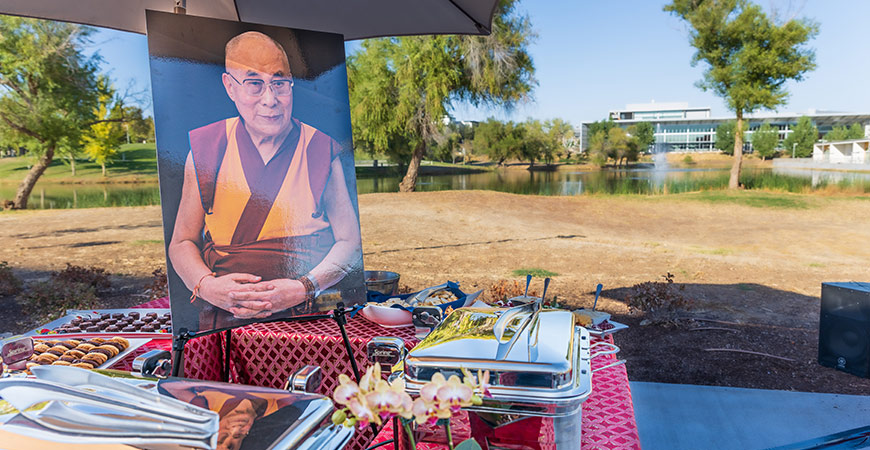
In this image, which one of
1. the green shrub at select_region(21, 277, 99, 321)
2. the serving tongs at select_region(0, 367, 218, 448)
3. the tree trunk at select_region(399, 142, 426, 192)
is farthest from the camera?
the tree trunk at select_region(399, 142, 426, 192)

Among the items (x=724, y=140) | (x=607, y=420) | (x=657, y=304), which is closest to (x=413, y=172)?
(x=657, y=304)

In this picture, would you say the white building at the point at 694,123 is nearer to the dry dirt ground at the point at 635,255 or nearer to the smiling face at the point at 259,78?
the dry dirt ground at the point at 635,255

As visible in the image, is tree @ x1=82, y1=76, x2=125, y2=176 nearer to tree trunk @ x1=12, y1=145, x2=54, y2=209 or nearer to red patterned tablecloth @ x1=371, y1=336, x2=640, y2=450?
tree trunk @ x1=12, y1=145, x2=54, y2=209

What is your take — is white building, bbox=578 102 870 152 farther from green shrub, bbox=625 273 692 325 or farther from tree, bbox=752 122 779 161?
green shrub, bbox=625 273 692 325

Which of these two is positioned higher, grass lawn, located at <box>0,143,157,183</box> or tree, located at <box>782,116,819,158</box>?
tree, located at <box>782,116,819,158</box>

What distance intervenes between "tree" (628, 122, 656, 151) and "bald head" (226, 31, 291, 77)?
186 feet

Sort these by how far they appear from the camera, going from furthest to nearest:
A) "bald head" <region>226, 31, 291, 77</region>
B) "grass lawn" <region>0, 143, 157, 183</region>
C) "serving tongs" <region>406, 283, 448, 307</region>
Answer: "grass lawn" <region>0, 143, 157, 183</region>, "serving tongs" <region>406, 283, 448, 307</region>, "bald head" <region>226, 31, 291, 77</region>

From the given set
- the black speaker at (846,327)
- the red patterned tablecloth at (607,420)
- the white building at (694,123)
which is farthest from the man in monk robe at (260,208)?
the white building at (694,123)

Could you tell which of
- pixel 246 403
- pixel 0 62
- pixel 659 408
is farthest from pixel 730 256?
pixel 0 62

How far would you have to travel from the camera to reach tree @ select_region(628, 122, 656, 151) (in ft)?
179

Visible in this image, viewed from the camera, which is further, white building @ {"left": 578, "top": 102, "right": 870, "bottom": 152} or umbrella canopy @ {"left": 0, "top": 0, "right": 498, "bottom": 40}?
white building @ {"left": 578, "top": 102, "right": 870, "bottom": 152}

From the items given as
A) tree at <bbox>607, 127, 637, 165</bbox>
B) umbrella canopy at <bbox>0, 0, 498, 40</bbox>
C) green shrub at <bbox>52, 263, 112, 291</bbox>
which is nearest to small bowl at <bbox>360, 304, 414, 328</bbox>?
umbrella canopy at <bbox>0, 0, 498, 40</bbox>

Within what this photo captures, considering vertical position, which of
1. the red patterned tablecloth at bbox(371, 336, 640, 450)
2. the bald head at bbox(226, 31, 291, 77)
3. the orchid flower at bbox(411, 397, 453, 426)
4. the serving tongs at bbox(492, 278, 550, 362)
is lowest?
the red patterned tablecloth at bbox(371, 336, 640, 450)

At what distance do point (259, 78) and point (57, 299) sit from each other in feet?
16.7
